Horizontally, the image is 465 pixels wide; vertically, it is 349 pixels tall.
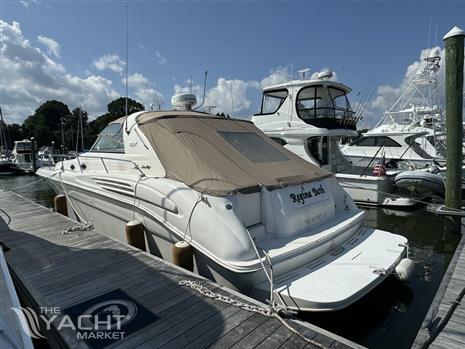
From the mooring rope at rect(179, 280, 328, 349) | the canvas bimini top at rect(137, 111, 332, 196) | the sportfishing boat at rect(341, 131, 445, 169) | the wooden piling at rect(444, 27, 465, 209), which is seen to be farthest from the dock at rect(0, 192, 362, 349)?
the sportfishing boat at rect(341, 131, 445, 169)

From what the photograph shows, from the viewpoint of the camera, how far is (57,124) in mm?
58281

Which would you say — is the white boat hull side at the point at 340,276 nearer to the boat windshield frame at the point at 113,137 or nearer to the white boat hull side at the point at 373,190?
the boat windshield frame at the point at 113,137

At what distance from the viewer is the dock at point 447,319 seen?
250cm

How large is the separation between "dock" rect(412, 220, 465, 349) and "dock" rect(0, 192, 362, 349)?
74 centimetres

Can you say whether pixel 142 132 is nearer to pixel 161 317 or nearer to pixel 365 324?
pixel 161 317

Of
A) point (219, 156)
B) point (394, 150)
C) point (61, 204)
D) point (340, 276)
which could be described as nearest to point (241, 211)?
point (219, 156)

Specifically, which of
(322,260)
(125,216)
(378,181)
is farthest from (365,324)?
(378,181)

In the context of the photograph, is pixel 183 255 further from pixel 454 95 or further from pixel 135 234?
pixel 454 95

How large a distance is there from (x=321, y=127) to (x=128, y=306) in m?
8.84

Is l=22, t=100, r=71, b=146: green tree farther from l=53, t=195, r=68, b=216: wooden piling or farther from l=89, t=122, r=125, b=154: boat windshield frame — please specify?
l=89, t=122, r=125, b=154: boat windshield frame

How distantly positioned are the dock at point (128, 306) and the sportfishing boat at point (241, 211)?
364 millimetres

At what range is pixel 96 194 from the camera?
5.60m

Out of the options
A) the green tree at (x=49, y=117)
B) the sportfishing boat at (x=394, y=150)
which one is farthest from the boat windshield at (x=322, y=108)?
the green tree at (x=49, y=117)

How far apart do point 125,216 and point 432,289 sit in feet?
16.5
